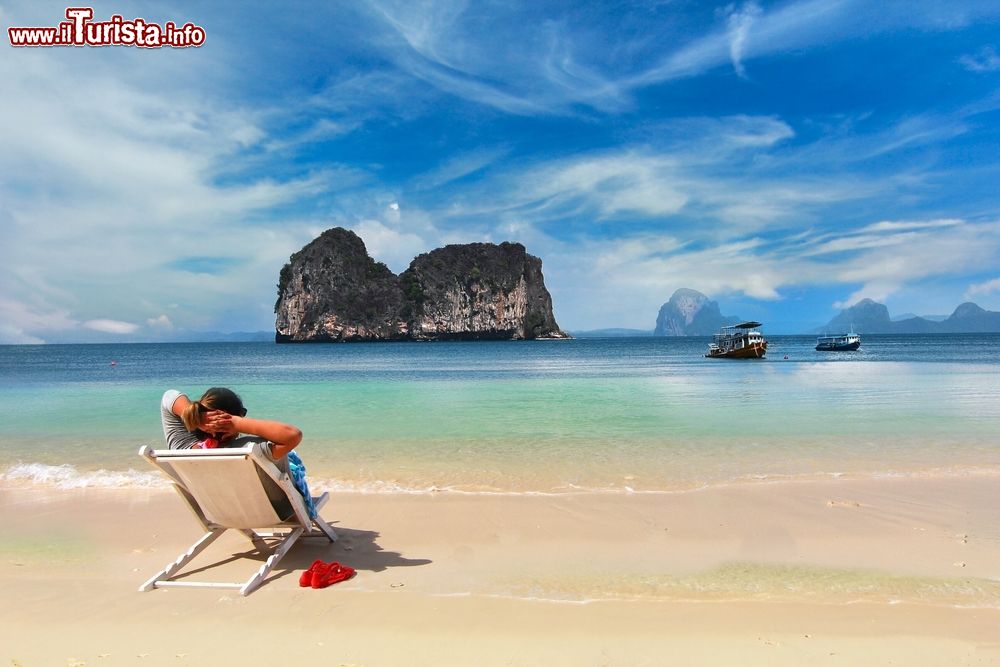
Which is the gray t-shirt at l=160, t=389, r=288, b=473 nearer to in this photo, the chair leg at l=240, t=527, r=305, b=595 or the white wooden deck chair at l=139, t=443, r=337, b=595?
the white wooden deck chair at l=139, t=443, r=337, b=595

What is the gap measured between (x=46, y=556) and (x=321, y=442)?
5824mm

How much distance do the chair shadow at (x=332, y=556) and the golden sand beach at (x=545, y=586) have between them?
0.09 feet

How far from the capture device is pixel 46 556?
5086 mm

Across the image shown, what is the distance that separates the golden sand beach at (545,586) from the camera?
3.35 m

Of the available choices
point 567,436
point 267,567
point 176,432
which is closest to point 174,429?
point 176,432

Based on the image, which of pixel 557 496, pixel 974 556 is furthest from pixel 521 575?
pixel 974 556

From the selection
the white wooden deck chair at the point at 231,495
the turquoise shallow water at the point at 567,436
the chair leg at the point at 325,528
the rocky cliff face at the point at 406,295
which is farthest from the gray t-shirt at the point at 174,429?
the rocky cliff face at the point at 406,295

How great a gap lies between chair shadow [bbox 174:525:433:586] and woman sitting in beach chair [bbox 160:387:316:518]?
67 centimetres

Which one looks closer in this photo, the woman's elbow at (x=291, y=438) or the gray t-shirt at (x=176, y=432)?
the woman's elbow at (x=291, y=438)

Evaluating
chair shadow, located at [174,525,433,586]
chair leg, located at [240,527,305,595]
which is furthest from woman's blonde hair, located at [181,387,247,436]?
chair shadow, located at [174,525,433,586]

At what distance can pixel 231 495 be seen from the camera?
172 inches

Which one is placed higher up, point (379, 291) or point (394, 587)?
point (379, 291)

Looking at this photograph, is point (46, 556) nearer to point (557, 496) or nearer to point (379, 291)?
point (557, 496)

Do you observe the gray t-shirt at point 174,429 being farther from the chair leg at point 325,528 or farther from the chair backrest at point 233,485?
the chair leg at point 325,528
